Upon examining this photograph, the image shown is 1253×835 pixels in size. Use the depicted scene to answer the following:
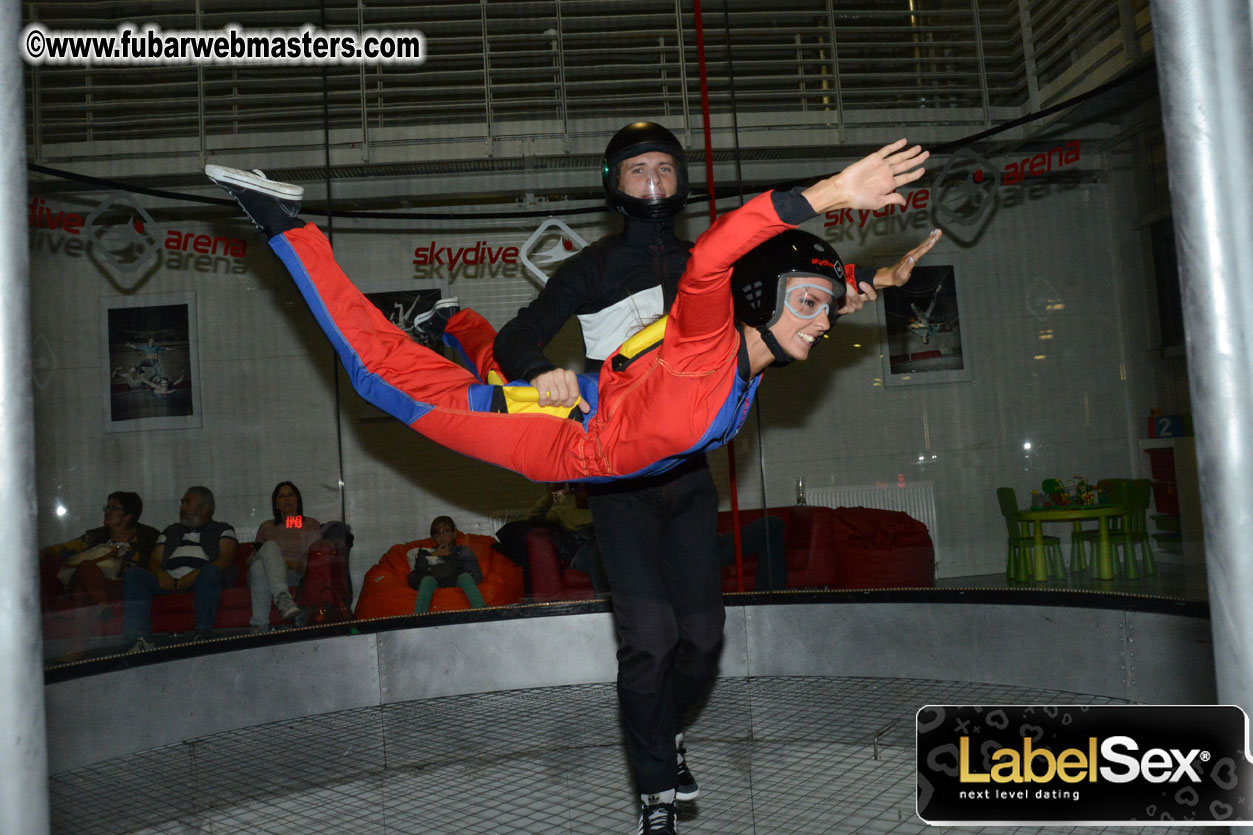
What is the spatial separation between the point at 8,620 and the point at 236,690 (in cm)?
363

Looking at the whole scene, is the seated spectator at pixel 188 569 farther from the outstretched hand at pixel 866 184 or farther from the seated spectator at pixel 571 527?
the outstretched hand at pixel 866 184

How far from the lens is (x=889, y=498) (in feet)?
15.5

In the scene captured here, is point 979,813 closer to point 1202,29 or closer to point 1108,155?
point 1202,29

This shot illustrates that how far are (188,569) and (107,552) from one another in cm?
36

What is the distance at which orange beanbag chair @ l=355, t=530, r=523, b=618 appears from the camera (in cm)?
464

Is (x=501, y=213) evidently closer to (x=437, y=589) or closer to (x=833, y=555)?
(x=437, y=589)

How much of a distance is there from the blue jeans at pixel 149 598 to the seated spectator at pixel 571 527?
1.62 m

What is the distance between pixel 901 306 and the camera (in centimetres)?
477

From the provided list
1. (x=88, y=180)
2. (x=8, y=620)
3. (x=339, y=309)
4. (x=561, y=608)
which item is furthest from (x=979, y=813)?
(x=88, y=180)

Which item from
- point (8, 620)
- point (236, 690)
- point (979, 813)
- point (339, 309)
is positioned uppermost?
point (339, 309)

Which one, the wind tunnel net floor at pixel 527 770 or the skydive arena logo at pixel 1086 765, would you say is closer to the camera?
the skydive arena logo at pixel 1086 765

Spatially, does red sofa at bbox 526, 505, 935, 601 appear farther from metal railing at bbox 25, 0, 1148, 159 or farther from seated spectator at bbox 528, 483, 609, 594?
metal railing at bbox 25, 0, 1148, 159

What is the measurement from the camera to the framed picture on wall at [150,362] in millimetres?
4410

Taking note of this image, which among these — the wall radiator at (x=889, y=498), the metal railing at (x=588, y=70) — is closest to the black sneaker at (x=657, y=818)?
the wall radiator at (x=889, y=498)
